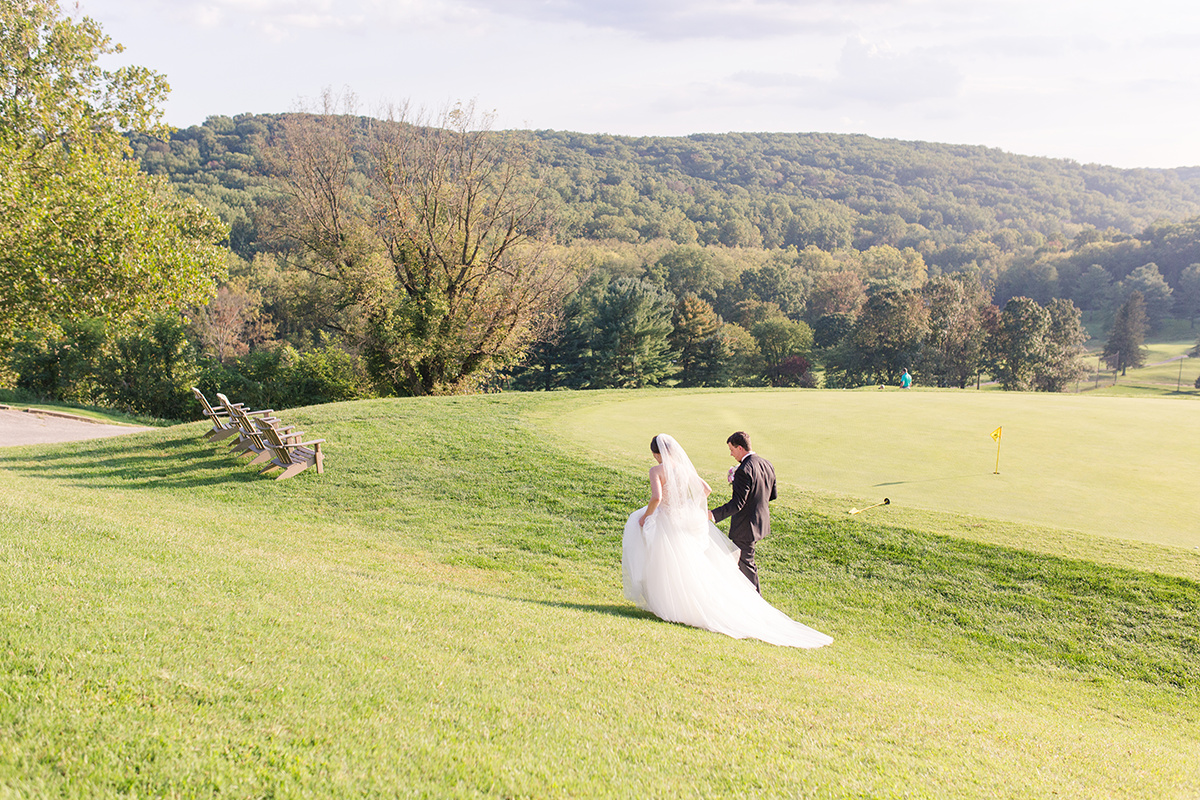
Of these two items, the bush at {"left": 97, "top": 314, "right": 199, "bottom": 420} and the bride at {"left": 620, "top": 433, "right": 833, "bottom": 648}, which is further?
the bush at {"left": 97, "top": 314, "right": 199, "bottom": 420}

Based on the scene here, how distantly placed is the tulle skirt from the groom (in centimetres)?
34

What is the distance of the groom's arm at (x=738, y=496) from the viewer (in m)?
7.76

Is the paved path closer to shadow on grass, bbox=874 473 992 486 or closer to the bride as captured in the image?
the bride

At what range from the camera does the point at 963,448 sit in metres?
13.5

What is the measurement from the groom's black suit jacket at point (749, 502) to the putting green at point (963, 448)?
11.3 ft

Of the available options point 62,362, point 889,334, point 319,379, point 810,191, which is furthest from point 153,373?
point 810,191

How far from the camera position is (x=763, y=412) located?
→ 17.3 m

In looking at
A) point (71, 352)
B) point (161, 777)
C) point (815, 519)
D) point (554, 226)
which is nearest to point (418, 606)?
point (161, 777)

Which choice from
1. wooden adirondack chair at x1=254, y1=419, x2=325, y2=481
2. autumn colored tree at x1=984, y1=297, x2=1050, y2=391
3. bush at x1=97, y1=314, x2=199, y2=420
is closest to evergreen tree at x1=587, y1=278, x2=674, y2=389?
autumn colored tree at x1=984, y1=297, x2=1050, y2=391

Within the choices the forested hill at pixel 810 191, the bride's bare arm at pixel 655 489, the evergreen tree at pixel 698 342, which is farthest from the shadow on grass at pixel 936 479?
the forested hill at pixel 810 191

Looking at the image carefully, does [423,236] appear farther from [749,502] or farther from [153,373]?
[749,502]

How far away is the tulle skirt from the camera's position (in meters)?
7.30

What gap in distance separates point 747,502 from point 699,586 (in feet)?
3.54

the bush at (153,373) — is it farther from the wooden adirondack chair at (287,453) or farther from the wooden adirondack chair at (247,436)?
the wooden adirondack chair at (287,453)
